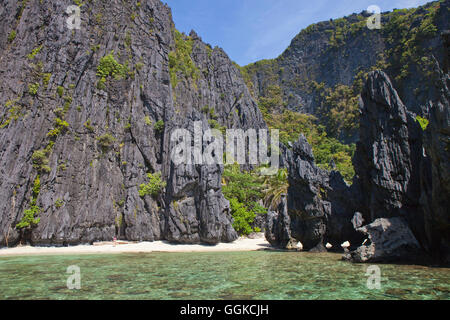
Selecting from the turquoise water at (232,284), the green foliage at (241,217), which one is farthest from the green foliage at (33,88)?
the green foliage at (241,217)

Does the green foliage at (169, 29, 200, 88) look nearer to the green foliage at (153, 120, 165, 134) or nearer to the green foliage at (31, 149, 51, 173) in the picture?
the green foliage at (153, 120, 165, 134)

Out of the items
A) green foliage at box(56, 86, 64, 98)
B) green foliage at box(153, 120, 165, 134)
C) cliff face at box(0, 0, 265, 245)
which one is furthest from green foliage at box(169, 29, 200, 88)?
green foliage at box(56, 86, 64, 98)

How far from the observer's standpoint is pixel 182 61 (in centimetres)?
5338

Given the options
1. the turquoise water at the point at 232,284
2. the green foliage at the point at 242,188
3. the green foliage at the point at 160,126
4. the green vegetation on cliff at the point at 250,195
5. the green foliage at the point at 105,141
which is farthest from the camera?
the green foliage at the point at 160,126

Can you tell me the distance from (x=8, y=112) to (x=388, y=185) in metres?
34.2

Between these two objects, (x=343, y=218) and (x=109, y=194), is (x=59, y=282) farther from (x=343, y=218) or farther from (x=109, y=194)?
(x=109, y=194)

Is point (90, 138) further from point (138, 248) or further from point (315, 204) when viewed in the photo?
point (315, 204)

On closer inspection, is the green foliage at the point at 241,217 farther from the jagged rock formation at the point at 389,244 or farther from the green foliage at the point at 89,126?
the green foliage at the point at 89,126

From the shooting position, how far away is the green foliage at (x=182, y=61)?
49.7m
